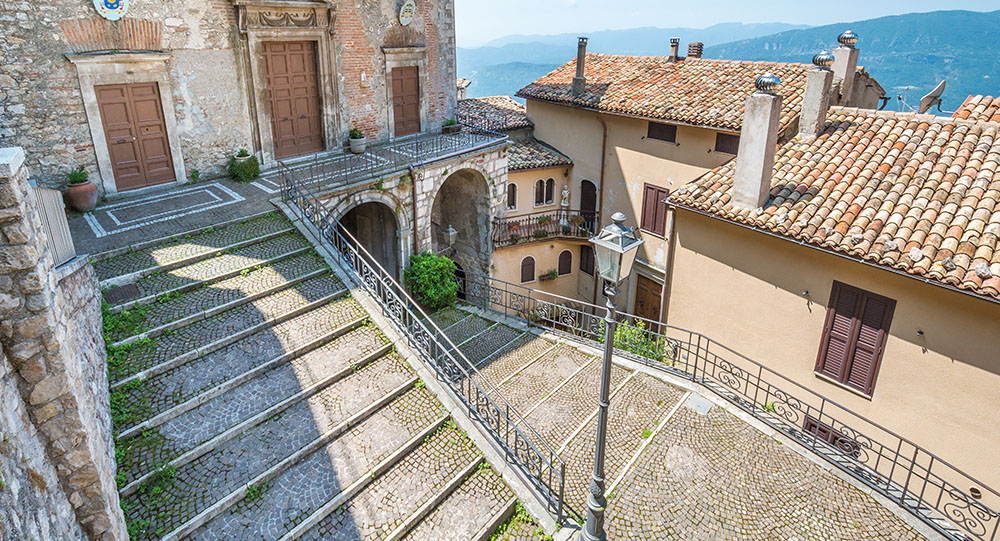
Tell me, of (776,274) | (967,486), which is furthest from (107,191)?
(967,486)

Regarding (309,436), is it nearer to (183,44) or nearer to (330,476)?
(330,476)

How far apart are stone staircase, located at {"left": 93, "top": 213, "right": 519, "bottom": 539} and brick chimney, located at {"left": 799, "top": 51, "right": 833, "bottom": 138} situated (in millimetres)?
10115

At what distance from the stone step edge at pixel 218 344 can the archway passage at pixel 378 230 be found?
6.22m

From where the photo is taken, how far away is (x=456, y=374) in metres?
8.89

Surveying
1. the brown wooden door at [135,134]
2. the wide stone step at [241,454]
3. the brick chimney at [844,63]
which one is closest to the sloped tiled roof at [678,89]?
the brick chimney at [844,63]

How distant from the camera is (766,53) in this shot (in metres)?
174

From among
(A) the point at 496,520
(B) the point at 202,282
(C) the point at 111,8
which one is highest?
(C) the point at 111,8

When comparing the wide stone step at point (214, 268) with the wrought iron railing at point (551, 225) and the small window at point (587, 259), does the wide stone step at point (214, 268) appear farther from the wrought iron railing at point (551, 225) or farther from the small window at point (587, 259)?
the small window at point (587, 259)

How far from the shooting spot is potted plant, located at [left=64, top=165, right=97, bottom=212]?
37.0 feet

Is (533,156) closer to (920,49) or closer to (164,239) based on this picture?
(164,239)

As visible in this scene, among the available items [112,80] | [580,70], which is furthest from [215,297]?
[580,70]

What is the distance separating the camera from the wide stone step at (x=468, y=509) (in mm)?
6711

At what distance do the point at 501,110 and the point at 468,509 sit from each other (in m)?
21.4

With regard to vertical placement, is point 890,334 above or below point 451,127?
below
